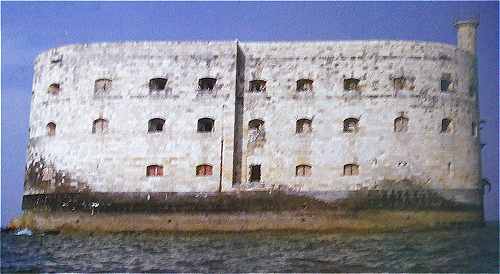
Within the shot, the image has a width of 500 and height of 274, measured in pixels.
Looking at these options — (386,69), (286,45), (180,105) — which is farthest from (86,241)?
(386,69)

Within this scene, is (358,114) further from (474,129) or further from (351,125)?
(474,129)

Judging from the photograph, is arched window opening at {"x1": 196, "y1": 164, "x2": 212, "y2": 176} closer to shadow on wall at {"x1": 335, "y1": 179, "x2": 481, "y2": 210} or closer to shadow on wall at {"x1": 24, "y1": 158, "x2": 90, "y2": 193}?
shadow on wall at {"x1": 24, "y1": 158, "x2": 90, "y2": 193}

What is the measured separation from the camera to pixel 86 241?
18500 mm

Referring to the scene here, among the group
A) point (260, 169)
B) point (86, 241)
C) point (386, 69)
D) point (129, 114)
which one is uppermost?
point (386, 69)

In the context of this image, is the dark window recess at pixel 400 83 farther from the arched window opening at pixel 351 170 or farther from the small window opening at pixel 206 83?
the small window opening at pixel 206 83

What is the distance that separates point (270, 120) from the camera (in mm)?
20375

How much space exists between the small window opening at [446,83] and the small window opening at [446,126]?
953 mm

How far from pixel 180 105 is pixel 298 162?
399 cm

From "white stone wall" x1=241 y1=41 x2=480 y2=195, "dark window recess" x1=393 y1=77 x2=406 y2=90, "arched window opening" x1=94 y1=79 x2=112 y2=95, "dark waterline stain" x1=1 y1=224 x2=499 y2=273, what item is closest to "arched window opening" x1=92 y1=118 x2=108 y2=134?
"arched window opening" x1=94 y1=79 x2=112 y2=95

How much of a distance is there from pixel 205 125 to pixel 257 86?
2002mm

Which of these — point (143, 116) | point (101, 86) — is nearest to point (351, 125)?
point (143, 116)

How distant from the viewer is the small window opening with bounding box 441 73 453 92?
813 inches

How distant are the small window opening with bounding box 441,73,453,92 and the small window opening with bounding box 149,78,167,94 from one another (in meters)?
8.56

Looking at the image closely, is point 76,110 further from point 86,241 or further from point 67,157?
point 86,241
